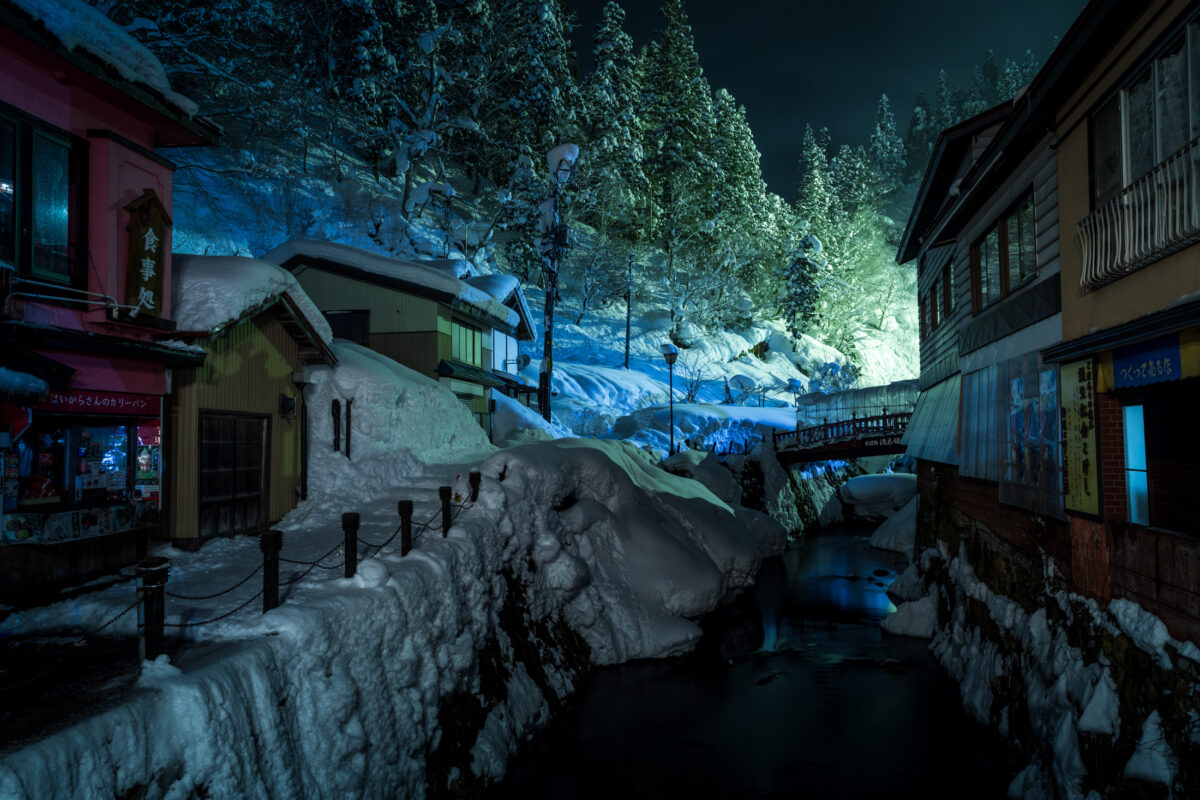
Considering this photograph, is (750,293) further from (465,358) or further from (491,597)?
(491,597)

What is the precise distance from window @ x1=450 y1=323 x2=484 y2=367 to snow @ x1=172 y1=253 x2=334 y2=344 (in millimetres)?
13255

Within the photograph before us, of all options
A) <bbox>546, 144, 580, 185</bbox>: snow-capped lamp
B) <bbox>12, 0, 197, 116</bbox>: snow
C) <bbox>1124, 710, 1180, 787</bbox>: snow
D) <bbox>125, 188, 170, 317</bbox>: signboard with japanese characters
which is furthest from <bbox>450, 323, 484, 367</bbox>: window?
<bbox>1124, 710, 1180, 787</bbox>: snow

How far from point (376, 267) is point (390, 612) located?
19.1m

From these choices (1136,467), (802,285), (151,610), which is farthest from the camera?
(802,285)

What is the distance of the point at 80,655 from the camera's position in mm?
7387

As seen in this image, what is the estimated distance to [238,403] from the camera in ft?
44.1

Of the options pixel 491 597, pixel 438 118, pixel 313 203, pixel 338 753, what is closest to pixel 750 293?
pixel 438 118

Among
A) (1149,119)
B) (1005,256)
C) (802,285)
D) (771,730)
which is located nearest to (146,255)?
(771,730)

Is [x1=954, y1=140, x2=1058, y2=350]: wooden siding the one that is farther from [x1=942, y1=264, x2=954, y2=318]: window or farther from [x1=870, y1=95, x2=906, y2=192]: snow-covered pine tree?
[x1=870, y1=95, x2=906, y2=192]: snow-covered pine tree

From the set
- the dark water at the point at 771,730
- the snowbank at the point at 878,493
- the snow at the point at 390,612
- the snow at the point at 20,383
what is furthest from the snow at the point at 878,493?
the snow at the point at 20,383

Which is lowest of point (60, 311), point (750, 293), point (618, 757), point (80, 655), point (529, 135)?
point (618, 757)

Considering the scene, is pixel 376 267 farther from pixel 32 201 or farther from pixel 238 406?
pixel 32 201

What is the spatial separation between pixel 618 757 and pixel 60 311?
10781 millimetres

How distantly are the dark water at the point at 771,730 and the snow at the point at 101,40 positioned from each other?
11764 millimetres
